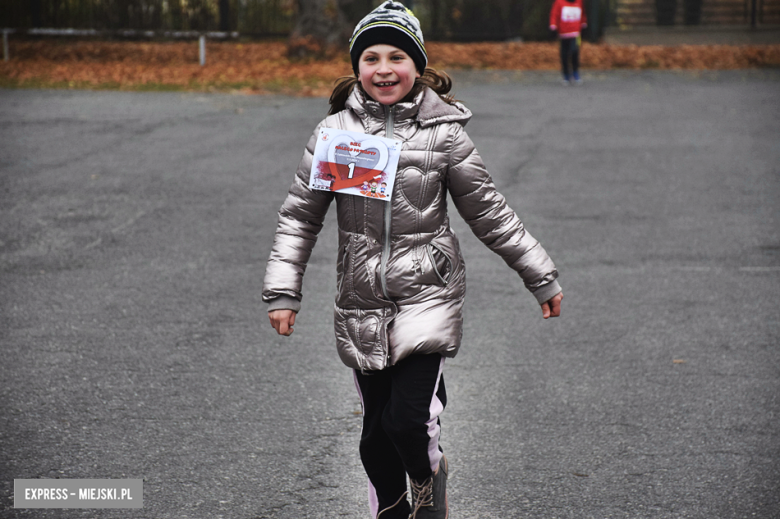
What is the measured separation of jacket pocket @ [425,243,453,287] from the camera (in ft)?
9.68

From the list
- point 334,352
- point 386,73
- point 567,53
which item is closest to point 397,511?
point 386,73

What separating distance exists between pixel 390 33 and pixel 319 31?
16.6m

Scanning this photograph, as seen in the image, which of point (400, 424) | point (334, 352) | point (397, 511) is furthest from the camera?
point (334, 352)

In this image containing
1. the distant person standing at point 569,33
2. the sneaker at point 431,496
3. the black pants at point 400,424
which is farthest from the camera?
the distant person standing at point 569,33

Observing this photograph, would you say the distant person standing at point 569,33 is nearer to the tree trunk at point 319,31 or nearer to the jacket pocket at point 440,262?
the tree trunk at point 319,31

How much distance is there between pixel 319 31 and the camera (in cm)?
1903

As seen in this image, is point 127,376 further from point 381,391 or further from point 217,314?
point 381,391

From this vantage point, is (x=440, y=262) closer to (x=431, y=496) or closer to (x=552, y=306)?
(x=552, y=306)

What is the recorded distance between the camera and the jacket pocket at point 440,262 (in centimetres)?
295

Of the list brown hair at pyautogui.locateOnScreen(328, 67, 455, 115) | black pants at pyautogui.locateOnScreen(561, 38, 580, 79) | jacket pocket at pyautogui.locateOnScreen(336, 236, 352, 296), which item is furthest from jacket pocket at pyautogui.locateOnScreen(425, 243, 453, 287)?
black pants at pyautogui.locateOnScreen(561, 38, 580, 79)

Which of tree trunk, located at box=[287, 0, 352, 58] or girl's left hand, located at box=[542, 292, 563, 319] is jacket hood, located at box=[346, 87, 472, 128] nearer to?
girl's left hand, located at box=[542, 292, 563, 319]

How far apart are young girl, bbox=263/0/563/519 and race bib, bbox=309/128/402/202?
0.13 ft

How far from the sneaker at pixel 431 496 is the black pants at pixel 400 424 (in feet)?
0.14

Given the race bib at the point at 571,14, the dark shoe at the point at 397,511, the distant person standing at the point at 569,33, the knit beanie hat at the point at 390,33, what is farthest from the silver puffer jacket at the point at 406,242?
the race bib at the point at 571,14
